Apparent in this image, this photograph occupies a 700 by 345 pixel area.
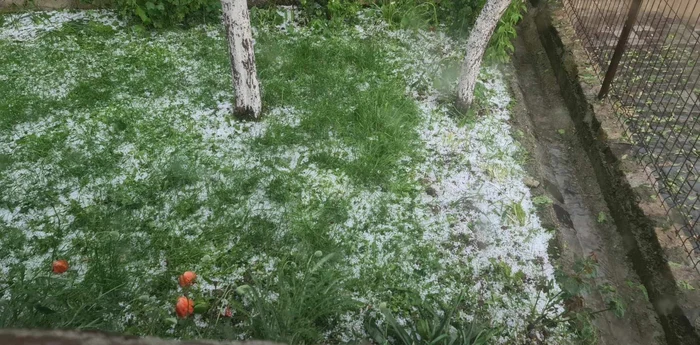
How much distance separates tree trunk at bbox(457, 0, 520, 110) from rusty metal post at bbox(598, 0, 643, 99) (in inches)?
45.2

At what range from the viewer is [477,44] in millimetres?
4453

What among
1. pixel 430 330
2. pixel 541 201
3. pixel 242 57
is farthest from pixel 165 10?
pixel 430 330

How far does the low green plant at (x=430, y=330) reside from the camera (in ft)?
9.75

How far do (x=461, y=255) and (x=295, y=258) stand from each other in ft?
3.96

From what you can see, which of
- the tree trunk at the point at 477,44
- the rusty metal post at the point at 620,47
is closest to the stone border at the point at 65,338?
the tree trunk at the point at 477,44

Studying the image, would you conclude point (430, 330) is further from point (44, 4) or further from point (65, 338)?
point (44, 4)

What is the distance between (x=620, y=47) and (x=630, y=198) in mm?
1428

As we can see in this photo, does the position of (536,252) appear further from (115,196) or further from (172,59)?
(172,59)

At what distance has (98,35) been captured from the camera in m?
5.65

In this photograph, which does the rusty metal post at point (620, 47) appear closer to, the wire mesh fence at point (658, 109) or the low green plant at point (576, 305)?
the wire mesh fence at point (658, 109)

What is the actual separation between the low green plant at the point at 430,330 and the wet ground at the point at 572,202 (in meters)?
0.94

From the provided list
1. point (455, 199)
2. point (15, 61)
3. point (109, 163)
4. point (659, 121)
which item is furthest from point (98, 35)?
point (659, 121)

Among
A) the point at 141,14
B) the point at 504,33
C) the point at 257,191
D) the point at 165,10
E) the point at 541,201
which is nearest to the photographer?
the point at 257,191

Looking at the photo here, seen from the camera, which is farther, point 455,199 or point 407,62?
point 407,62
